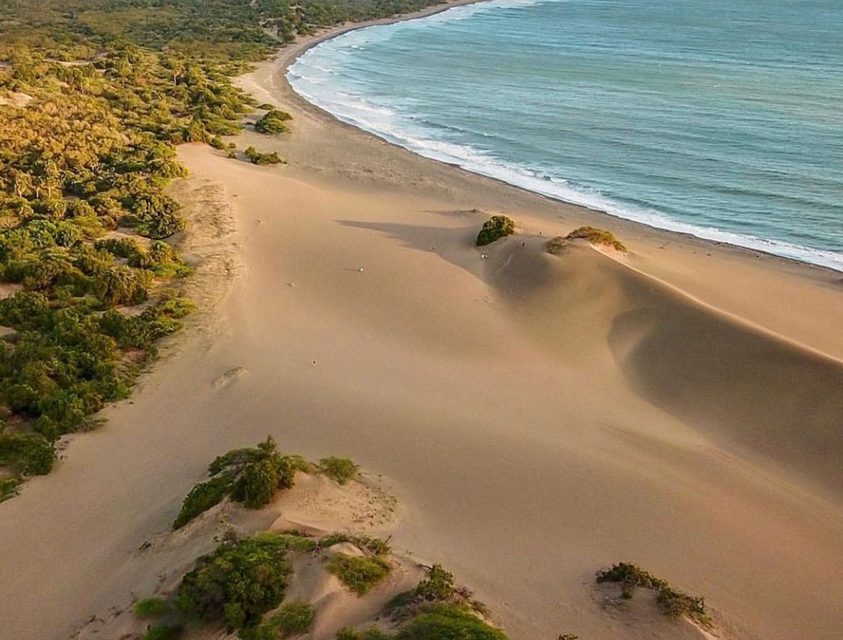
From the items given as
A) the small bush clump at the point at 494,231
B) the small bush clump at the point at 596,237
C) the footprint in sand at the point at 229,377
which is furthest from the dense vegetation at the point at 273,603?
the small bush clump at the point at 494,231

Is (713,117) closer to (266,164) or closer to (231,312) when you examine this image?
(266,164)

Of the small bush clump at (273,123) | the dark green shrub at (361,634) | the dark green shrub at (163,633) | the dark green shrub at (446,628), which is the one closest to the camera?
the dark green shrub at (446,628)

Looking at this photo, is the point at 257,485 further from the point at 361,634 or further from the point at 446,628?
the point at 446,628

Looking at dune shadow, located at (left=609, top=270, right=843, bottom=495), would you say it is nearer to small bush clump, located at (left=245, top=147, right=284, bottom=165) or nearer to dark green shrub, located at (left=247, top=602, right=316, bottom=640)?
dark green shrub, located at (left=247, top=602, right=316, bottom=640)

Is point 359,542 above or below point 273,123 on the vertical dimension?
below

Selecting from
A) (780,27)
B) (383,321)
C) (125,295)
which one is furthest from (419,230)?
(780,27)

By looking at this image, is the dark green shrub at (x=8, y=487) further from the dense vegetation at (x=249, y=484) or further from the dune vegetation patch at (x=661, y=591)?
the dune vegetation patch at (x=661, y=591)

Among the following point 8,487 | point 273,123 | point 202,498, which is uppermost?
point 273,123

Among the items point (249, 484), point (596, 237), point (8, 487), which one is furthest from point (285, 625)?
point (596, 237)
